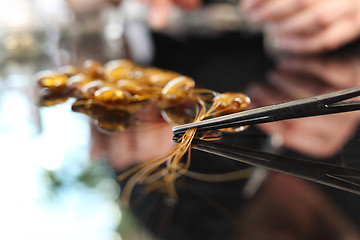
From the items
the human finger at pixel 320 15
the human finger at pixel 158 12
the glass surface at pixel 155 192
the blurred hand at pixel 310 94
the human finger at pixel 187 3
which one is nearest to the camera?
the glass surface at pixel 155 192

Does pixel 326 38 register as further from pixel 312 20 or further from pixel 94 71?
pixel 94 71

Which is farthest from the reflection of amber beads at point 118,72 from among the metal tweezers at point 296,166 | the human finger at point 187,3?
the human finger at point 187,3

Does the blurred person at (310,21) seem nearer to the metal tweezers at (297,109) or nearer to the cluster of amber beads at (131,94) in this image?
the cluster of amber beads at (131,94)

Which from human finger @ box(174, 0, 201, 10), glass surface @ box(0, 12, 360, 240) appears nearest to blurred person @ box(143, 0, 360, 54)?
human finger @ box(174, 0, 201, 10)

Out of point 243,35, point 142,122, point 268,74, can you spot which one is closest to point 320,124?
point 142,122

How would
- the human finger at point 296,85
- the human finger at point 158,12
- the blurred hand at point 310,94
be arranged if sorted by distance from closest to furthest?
the blurred hand at point 310,94, the human finger at point 296,85, the human finger at point 158,12

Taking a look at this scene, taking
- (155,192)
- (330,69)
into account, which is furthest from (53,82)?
(330,69)

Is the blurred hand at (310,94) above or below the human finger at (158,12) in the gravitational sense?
above

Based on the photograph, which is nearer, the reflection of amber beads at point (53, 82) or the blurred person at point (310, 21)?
the reflection of amber beads at point (53, 82)
